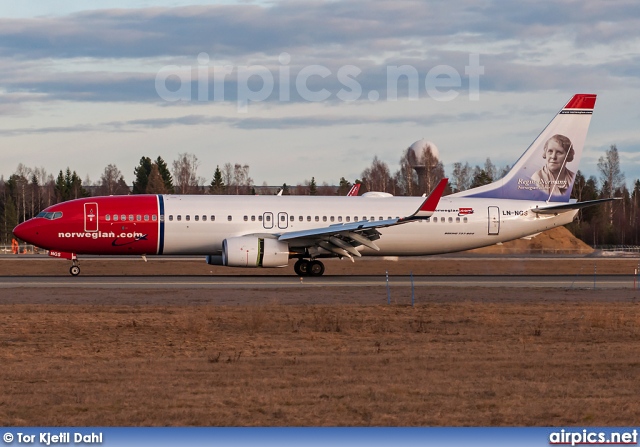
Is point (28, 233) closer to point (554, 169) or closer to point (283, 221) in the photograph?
point (283, 221)

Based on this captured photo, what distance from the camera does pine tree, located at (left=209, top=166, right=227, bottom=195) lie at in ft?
409

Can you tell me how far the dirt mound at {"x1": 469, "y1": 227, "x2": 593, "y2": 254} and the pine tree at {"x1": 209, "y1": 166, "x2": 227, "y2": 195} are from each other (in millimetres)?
53525

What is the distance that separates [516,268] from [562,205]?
8.43 m

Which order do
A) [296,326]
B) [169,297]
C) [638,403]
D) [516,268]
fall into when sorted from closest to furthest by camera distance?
[638,403] < [296,326] < [169,297] < [516,268]

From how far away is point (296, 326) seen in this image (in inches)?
857

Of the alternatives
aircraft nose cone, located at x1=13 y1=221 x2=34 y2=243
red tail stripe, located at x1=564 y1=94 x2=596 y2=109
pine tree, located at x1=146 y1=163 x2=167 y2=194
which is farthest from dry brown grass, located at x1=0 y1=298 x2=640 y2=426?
pine tree, located at x1=146 y1=163 x2=167 y2=194

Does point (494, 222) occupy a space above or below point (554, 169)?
below

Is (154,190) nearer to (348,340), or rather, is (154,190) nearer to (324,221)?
(324,221)

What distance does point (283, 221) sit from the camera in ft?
128

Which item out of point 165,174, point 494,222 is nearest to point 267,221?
point 494,222

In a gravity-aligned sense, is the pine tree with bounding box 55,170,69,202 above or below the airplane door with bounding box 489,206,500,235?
above

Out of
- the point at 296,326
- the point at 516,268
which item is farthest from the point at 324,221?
the point at 296,326

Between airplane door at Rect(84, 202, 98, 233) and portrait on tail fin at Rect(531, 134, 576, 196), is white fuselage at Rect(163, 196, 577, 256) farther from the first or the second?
airplane door at Rect(84, 202, 98, 233)

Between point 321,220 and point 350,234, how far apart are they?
2363mm
